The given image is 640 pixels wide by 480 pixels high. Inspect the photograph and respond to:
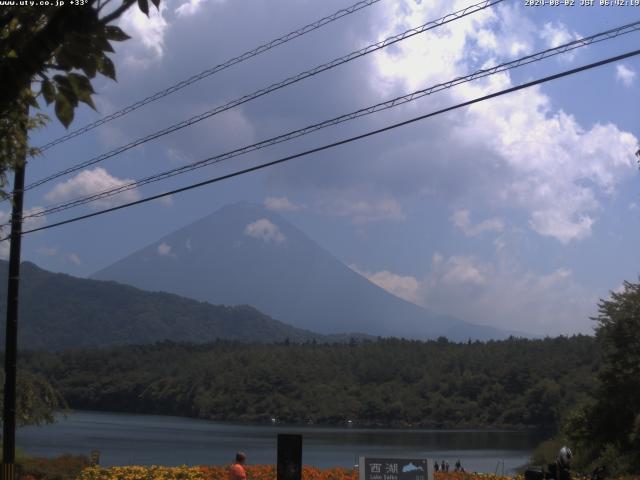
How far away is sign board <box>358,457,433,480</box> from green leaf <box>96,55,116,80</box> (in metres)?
9.82

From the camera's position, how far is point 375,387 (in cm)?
14262

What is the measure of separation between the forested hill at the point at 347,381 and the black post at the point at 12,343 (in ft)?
315

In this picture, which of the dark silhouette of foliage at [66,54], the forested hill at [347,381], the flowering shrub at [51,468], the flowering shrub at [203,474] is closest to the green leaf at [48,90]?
the dark silhouette of foliage at [66,54]

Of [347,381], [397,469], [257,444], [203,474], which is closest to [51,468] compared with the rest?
[203,474]

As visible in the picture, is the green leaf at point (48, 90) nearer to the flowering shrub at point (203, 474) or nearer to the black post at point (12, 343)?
the black post at point (12, 343)

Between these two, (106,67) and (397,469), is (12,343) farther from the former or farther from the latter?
(106,67)

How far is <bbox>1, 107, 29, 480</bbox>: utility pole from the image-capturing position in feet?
58.1

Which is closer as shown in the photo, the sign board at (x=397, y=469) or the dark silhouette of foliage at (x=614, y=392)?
the sign board at (x=397, y=469)

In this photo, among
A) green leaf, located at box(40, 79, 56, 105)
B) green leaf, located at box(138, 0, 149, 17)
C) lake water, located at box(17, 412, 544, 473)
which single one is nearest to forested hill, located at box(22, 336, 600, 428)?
lake water, located at box(17, 412, 544, 473)

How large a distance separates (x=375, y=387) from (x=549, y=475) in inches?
5303

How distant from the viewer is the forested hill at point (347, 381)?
394 feet

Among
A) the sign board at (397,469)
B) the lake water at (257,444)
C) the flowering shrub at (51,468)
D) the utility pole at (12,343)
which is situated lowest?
the lake water at (257,444)

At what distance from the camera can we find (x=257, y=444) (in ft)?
271

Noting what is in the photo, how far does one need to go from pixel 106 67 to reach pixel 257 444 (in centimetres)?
8069
